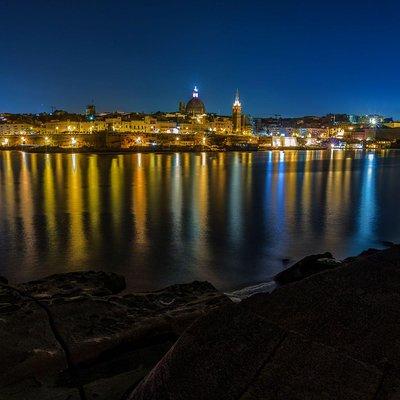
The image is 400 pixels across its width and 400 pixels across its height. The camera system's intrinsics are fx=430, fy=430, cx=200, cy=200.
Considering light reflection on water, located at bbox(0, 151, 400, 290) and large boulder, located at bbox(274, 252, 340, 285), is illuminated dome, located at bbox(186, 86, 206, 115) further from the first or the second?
large boulder, located at bbox(274, 252, 340, 285)

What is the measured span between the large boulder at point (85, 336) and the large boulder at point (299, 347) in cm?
164

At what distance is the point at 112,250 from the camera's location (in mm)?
13414

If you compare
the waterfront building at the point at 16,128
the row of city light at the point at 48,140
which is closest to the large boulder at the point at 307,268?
the row of city light at the point at 48,140

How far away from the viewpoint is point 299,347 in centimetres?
227

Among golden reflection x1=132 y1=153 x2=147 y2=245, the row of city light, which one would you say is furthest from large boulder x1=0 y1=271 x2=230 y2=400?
the row of city light

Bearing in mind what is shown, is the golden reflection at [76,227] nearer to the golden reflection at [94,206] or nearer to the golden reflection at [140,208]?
the golden reflection at [94,206]

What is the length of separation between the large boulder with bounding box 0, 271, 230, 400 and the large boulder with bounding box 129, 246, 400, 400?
5.39 feet

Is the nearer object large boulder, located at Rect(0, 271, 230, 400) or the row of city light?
large boulder, located at Rect(0, 271, 230, 400)

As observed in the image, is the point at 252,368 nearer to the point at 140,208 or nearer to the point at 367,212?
the point at 140,208

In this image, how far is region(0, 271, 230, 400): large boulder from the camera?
13.1ft

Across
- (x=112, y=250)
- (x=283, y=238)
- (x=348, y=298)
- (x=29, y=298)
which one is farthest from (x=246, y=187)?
(x=348, y=298)

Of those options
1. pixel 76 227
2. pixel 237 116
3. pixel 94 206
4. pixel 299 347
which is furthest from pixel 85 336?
pixel 237 116

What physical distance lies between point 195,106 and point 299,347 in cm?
18102

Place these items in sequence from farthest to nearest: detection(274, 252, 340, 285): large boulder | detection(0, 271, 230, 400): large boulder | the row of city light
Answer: the row of city light < detection(274, 252, 340, 285): large boulder < detection(0, 271, 230, 400): large boulder
